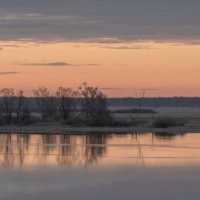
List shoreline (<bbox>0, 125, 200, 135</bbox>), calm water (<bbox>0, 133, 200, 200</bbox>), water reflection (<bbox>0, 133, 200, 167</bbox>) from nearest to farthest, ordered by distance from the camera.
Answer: calm water (<bbox>0, 133, 200, 200</bbox>)
water reflection (<bbox>0, 133, 200, 167</bbox>)
shoreline (<bbox>0, 125, 200, 135</bbox>)

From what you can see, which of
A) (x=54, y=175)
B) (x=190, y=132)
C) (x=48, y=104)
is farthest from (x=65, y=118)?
(x=54, y=175)

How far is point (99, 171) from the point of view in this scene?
78.2ft

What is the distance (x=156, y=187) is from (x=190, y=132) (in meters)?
32.2

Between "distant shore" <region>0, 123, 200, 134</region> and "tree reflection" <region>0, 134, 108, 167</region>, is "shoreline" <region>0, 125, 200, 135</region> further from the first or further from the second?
"tree reflection" <region>0, 134, 108, 167</region>

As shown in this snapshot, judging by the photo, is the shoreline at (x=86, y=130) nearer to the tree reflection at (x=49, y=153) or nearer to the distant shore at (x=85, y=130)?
the distant shore at (x=85, y=130)

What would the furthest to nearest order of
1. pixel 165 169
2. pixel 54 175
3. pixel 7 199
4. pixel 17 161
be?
pixel 17 161
pixel 165 169
pixel 54 175
pixel 7 199

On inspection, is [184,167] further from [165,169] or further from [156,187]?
[156,187]

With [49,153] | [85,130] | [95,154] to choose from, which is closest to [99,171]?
[95,154]

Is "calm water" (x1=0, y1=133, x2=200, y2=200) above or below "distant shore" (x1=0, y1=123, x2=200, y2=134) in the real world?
below

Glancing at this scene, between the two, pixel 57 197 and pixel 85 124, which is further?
pixel 85 124

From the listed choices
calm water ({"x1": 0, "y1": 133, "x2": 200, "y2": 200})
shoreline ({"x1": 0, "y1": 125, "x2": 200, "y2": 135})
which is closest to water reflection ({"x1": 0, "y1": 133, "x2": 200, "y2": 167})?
calm water ({"x1": 0, "y1": 133, "x2": 200, "y2": 200})

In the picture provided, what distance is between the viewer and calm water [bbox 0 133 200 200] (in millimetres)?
18922

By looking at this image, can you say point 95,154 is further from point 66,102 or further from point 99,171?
point 66,102

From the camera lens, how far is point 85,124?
6075 centimetres
